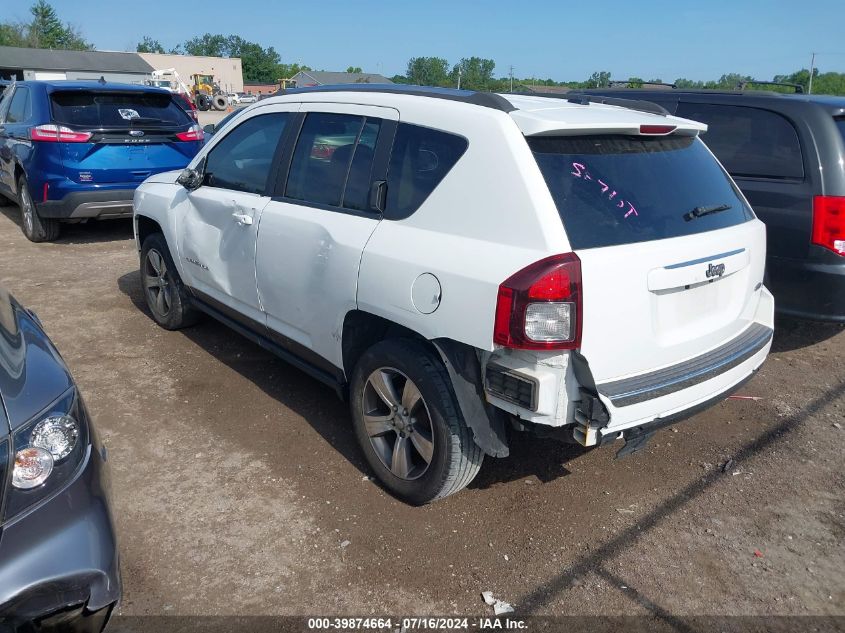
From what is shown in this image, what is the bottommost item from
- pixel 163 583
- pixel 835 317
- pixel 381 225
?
pixel 163 583

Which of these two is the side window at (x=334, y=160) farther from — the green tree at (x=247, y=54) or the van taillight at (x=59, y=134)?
the green tree at (x=247, y=54)

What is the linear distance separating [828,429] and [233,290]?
3.84 m

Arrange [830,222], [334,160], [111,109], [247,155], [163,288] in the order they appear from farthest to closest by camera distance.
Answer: [111,109]
[163,288]
[830,222]
[247,155]
[334,160]

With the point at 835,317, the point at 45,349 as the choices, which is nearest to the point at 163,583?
the point at 45,349

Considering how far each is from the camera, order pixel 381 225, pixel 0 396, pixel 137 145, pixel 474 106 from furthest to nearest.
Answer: pixel 137 145, pixel 381 225, pixel 474 106, pixel 0 396

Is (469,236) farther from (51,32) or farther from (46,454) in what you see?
(51,32)

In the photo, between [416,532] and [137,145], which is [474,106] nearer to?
[416,532]

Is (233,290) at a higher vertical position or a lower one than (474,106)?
lower

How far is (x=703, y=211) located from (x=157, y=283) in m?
4.24

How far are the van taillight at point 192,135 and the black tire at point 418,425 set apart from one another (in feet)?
19.7

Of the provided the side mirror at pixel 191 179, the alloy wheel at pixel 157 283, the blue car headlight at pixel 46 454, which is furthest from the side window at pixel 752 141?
the blue car headlight at pixel 46 454

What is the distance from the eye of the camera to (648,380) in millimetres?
2844

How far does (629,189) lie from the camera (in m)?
2.99

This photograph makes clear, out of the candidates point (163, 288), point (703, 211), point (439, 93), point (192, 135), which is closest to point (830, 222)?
point (703, 211)
